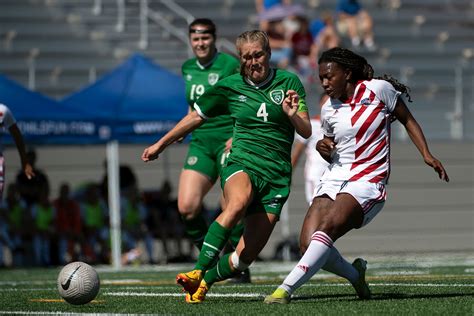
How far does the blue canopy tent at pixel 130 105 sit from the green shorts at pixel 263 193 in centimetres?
828

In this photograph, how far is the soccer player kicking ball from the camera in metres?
7.58

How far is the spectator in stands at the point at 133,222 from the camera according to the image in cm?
1869

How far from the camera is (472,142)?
882 inches

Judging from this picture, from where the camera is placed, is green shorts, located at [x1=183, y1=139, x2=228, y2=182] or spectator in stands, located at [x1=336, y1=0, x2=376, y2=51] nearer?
green shorts, located at [x1=183, y1=139, x2=228, y2=182]

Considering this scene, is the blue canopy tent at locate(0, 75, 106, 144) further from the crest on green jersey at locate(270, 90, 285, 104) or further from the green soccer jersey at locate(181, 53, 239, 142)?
the crest on green jersey at locate(270, 90, 285, 104)

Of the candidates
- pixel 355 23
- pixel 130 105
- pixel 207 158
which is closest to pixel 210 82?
pixel 207 158

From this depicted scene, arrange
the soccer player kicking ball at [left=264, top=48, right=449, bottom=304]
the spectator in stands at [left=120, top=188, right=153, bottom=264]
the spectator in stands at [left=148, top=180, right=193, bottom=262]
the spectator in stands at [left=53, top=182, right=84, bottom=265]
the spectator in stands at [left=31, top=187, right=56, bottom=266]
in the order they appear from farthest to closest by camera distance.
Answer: the spectator in stands at [left=148, top=180, right=193, bottom=262], the spectator in stands at [left=120, top=188, right=153, bottom=264], the spectator in stands at [left=53, top=182, right=84, bottom=265], the spectator in stands at [left=31, top=187, right=56, bottom=266], the soccer player kicking ball at [left=264, top=48, right=449, bottom=304]

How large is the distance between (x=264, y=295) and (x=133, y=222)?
33.9 ft

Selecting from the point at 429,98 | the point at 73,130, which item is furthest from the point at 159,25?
the point at 73,130

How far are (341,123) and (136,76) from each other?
9892mm

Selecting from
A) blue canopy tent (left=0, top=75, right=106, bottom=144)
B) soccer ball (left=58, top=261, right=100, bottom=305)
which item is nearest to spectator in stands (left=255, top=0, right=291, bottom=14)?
blue canopy tent (left=0, top=75, right=106, bottom=144)

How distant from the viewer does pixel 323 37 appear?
894 inches

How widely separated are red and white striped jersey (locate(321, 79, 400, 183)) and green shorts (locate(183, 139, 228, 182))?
2.74 meters

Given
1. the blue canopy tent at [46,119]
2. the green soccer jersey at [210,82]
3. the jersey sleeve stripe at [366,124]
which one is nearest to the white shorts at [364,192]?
the jersey sleeve stripe at [366,124]
